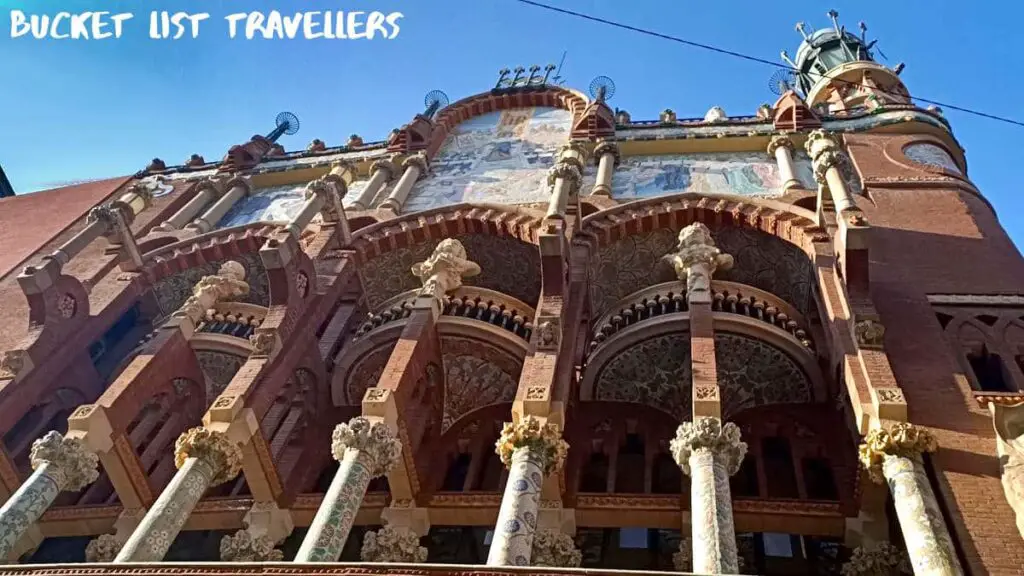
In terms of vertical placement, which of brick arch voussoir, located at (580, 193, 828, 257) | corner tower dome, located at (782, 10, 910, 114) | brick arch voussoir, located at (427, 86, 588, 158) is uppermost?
corner tower dome, located at (782, 10, 910, 114)

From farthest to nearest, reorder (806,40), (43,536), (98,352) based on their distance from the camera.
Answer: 1. (806,40)
2. (98,352)
3. (43,536)

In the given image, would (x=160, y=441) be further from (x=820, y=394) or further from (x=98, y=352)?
(x=820, y=394)

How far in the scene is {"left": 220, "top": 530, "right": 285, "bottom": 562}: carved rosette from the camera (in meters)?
9.07

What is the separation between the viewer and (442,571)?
5.89 metres

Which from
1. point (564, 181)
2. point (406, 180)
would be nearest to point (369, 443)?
point (564, 181)

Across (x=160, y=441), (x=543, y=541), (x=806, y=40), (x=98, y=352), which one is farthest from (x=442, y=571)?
(x=806, y=40)

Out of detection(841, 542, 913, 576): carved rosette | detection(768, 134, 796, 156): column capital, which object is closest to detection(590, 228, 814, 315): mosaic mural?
detection(768, 134, 796, 156): column capital

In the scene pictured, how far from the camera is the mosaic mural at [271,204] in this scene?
16641mm

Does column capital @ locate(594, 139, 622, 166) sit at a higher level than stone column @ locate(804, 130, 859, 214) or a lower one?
higher

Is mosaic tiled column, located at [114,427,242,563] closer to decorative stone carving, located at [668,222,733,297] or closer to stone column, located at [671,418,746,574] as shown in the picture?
stone column, located at [671,418,746,574]

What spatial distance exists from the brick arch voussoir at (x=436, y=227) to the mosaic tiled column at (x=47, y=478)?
17.3 ft

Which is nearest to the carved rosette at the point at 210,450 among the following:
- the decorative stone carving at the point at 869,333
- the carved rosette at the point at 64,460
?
the carved rosette at the point at 64,460

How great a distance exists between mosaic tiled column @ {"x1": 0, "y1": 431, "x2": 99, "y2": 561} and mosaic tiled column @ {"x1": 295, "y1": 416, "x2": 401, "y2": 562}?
2.54 m

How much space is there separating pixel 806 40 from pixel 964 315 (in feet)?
79.4
